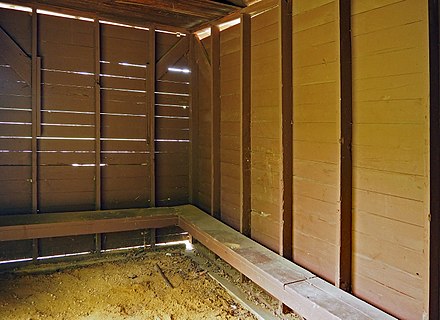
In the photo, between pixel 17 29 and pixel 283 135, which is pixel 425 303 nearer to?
pixel 283 135

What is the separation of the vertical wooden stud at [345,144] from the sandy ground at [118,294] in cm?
88

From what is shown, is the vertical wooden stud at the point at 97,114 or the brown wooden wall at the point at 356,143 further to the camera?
the vertical wooden stud at the point at 97,114

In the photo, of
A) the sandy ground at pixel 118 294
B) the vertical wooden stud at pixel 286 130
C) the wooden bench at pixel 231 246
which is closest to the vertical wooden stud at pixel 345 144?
the wooden bench at pixel 231 246

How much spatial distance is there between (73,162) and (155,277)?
1.37 m

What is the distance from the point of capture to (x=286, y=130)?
107 inches

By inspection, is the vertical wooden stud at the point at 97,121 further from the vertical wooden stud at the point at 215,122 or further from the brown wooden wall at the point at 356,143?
the brown wooden wall at the point at 356,143

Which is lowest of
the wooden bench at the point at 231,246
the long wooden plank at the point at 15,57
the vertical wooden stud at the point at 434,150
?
the wooden bench at the point at 231,246

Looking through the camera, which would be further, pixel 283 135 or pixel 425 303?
pixel 283 135

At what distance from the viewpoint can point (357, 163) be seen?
7.28 ft


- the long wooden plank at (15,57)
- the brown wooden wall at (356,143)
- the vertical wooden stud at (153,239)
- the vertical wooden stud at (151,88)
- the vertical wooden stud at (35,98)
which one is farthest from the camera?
the vertical wooden stud at (153,239)

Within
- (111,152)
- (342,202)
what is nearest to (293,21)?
(342,202)

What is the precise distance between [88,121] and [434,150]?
304cm

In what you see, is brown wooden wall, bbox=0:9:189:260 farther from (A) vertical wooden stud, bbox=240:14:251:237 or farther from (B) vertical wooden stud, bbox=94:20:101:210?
(A) vertical wooden stud, bbox=240:14:251:237

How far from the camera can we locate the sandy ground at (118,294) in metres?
2.71
